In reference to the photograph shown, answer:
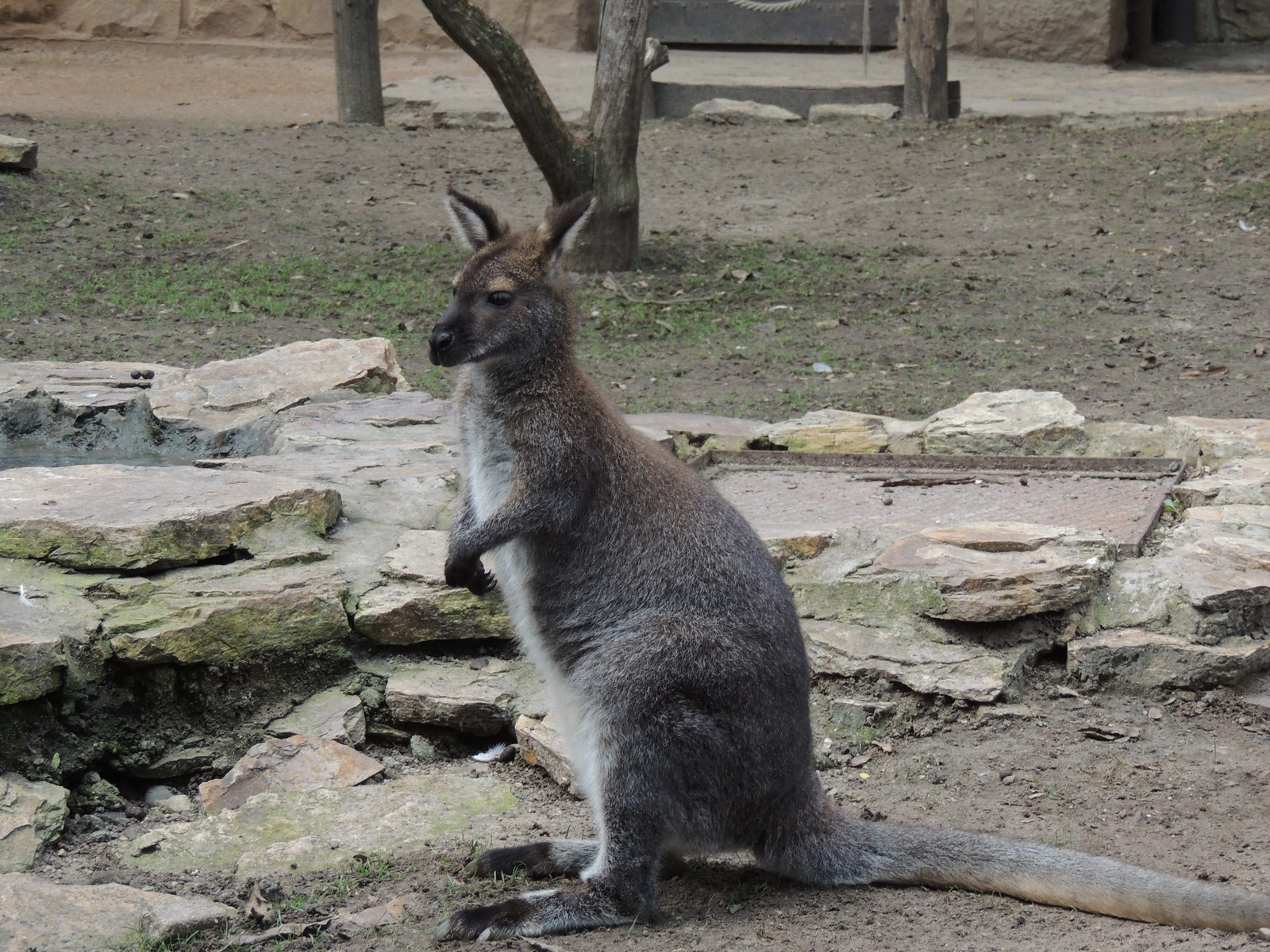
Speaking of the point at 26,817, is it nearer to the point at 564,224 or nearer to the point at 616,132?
the point at 564,224

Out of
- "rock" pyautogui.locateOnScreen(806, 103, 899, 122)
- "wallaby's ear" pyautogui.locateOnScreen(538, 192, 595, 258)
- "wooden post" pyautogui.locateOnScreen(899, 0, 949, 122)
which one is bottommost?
"wallaby's ear" pyautogui.locateOnScreen(538, 192, 595, 258)

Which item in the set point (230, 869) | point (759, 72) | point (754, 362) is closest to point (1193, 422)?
point (754, 362)

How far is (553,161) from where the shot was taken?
353 inches

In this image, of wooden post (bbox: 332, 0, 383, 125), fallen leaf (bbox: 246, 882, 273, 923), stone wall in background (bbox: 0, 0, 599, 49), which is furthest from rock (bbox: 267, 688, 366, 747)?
stone wall in background (bbox: 0, 0, 599, 49)

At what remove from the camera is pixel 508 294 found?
3441 millimetres

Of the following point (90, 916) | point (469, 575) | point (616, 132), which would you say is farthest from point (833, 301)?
point (90, 916)

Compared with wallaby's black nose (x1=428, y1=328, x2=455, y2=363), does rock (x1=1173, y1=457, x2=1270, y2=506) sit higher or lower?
lower

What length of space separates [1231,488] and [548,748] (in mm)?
2637

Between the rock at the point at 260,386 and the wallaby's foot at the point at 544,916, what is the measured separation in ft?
9.82

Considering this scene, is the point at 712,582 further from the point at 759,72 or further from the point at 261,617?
the point at 759,72

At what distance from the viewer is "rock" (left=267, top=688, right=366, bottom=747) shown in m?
3.88

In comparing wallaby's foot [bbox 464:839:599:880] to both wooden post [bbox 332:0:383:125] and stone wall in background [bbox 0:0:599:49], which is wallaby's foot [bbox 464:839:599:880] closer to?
wooden post [bbox 332:0:383:125]

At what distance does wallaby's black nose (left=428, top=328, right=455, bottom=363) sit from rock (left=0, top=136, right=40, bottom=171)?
27.0 ft

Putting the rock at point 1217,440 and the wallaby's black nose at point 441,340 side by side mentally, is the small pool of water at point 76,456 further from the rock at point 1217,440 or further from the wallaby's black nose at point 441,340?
the rock at point 1217,440
